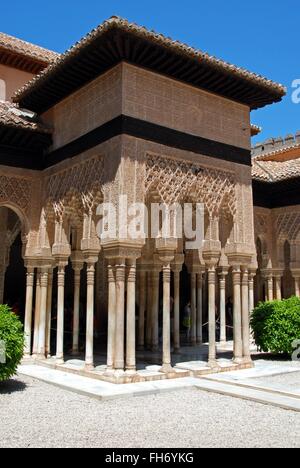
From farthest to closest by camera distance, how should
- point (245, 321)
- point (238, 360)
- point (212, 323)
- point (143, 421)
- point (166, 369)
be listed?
point (245, 321) → point (238, 360) → point (212, 323) → point (166, 369) → point (143, 421)

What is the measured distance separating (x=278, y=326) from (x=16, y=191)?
6.82m

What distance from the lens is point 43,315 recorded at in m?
Answer: 10.8

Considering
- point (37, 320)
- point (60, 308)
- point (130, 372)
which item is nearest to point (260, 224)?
point (60, 308)

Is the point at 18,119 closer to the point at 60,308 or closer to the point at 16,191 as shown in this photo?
the point at 16,191

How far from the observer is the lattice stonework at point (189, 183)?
352 inches

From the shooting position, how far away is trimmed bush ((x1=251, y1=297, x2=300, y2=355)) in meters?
11.3

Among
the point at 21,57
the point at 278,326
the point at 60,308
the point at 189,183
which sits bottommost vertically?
the point at 278,326

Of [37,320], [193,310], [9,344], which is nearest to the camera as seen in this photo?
[9,344]

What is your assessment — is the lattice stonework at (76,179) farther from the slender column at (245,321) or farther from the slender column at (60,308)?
the slender column at (245,321)

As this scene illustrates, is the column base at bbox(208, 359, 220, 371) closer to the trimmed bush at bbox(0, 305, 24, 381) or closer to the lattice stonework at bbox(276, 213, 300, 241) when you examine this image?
the trimmed bush at bbox(0, 305, 24, 381)

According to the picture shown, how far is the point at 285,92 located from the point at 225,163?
206 centimetres

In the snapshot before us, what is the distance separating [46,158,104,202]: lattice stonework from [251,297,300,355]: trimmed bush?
5.46 m

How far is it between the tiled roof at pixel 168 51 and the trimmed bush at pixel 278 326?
4852 millimetres
